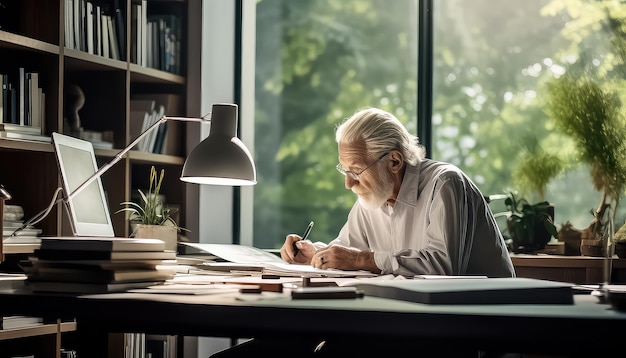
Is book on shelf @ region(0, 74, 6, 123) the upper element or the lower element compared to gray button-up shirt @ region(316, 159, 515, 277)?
upper

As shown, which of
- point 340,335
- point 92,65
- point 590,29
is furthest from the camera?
point 590,29

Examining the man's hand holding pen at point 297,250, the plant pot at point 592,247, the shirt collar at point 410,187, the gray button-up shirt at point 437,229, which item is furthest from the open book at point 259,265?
the plant pot at point 592,247

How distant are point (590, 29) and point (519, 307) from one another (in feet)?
9.65

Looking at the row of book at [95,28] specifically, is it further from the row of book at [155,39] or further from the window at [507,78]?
the window at [507,78]

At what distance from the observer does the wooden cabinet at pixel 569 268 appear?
11.7 feet

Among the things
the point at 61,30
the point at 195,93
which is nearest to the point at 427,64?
the point at 195,93

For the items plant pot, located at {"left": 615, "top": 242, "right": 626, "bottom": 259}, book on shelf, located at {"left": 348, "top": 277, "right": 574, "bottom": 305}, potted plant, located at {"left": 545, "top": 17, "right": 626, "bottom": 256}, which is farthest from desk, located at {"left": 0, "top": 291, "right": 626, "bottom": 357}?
potted plant, located at {"left": 545, "top": 17, "right": 626, "bottom": 256}

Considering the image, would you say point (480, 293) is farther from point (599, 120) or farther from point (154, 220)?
point (599, 120)

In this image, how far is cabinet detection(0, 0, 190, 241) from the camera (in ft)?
11.4

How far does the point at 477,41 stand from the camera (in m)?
4.29

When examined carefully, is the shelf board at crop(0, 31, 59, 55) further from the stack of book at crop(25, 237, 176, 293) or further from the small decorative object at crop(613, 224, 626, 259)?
the small decorative object at crop(613, 224, 626, 259)

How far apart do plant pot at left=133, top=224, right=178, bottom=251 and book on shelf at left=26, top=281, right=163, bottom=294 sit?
1.31 metres

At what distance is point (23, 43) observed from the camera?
3.29 metres

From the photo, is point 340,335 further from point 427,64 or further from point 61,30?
point 427,64
